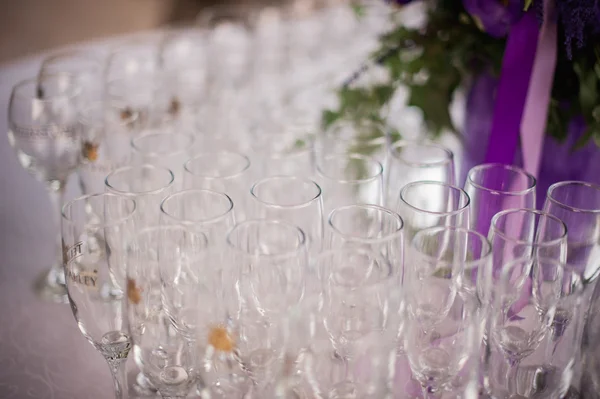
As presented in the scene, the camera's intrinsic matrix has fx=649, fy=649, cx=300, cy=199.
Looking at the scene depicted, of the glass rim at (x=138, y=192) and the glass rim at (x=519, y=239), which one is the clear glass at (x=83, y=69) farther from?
the glass rim at (x=519, y=239)

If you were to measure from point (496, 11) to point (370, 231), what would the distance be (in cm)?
39

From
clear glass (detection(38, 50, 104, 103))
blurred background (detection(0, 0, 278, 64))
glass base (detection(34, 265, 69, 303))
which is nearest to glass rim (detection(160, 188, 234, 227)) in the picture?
glass base (detection(34, 265, 69, 303))

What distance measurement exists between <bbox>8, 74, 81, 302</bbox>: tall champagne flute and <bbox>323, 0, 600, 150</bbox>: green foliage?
450 mm

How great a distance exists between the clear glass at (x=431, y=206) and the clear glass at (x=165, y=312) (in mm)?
254

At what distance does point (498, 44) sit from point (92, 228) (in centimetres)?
68

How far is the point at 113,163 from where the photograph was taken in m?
1.02

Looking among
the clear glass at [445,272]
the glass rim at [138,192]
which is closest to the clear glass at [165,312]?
the glass rim at [138,192]

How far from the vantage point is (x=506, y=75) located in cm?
97

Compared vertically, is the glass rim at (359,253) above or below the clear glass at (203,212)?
below

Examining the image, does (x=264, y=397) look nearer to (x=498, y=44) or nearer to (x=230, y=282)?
(x=230, y=282)

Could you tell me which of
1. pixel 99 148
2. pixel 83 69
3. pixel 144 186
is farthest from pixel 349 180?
pixel 83 69

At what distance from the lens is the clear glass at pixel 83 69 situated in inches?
48.5

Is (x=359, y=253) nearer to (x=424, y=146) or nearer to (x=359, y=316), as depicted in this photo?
(x=359, y=316)

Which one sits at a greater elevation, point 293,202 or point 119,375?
point 293,202
